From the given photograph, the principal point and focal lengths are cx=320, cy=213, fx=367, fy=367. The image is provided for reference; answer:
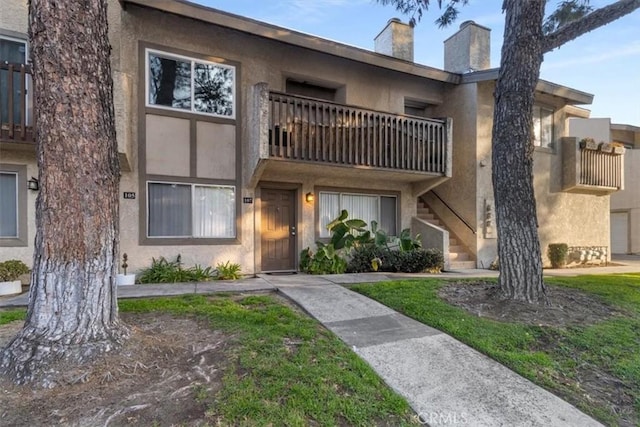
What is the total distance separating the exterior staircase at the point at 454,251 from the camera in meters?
10.8

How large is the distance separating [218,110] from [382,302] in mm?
5999

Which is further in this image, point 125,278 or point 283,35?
point 283,35

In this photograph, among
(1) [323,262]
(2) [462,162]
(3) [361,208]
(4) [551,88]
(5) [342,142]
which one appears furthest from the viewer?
(4) [551,88]

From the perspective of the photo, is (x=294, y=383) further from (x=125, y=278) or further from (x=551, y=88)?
(x=551, y=88)

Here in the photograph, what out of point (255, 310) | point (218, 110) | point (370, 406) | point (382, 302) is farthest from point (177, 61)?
point (370, 406)

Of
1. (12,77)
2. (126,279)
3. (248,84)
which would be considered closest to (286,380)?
(126,279)

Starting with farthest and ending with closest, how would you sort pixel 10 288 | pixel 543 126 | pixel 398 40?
pixel 543 126, pixel 398 40, pixel 10 288

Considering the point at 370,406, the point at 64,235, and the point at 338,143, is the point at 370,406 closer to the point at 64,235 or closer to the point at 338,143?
the point at 64,235

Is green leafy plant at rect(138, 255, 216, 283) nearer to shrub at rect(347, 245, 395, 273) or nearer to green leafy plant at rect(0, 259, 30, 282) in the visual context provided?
green leafy plant at rect(0, 259, 30, 282)

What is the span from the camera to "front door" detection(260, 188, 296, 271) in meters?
9.55

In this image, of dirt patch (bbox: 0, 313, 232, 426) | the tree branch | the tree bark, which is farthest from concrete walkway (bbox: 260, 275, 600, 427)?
the tree branch

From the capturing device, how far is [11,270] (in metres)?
6.67

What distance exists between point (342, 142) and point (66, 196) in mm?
6642

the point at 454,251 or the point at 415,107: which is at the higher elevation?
the point at 415,107
